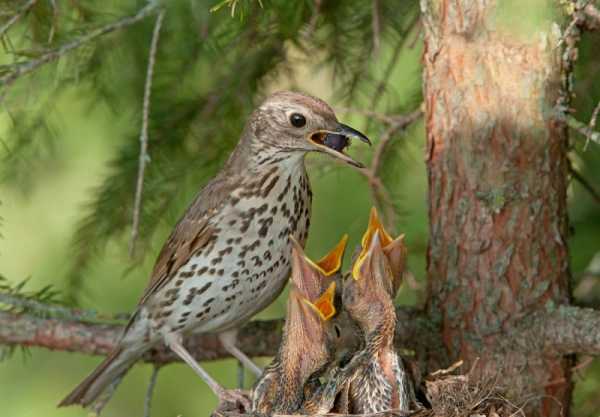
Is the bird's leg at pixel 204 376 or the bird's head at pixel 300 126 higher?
the bird's head at pixel 300 126

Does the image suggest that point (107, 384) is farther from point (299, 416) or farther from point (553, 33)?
point (553, 33)

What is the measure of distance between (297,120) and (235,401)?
890mm

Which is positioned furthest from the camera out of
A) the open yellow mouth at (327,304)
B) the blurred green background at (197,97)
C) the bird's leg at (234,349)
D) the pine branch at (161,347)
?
the bird's leg at (234,349)

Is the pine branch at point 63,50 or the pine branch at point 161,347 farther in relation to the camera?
the pine branch at point 161,347

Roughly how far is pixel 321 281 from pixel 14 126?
43.5 inches

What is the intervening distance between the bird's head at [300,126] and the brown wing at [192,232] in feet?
0.72

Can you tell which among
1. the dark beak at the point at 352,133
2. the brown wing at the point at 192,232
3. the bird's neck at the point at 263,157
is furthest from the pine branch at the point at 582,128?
the brown wing at the point at 192,232

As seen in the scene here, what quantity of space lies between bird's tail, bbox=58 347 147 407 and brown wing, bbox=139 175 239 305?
20cm

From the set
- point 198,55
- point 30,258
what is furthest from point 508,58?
point 30,258

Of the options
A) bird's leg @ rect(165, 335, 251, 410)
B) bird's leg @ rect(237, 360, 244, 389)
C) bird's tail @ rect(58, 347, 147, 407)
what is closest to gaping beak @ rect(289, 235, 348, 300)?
bird's leg @ rect(165, 335, 251, 410)

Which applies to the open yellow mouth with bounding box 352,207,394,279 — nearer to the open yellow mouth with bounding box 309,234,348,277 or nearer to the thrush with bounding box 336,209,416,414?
the thrush with bounding box 336,209,416,414

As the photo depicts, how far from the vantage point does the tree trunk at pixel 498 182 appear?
325 cm

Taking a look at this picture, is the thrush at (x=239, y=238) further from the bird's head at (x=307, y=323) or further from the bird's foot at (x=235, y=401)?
the bird's head at (x=307, y=323)

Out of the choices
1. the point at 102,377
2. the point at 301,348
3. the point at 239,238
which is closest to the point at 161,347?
the point at 102,377
